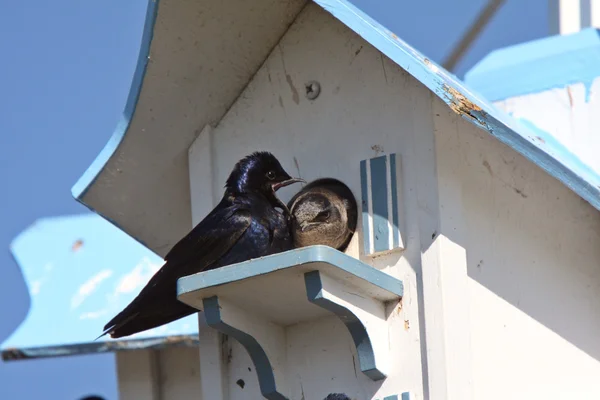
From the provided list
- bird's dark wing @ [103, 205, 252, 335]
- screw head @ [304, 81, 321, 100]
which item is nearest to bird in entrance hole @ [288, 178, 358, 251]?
bird's dark wing @ [103, 205, 252, 335]

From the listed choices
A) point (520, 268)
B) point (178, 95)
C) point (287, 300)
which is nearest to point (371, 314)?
point (287, 300)

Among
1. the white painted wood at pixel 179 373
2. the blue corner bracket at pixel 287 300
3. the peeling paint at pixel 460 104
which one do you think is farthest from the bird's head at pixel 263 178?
the white painted wood at pixel 179 373

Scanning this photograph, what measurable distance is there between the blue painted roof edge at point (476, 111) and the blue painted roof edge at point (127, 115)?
1.95ft

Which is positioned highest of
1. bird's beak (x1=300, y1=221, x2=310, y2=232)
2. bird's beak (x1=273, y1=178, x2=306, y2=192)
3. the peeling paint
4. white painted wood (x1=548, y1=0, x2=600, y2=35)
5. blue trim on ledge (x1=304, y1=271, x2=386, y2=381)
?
white painted wood (x1=548, y1=0, x2=600, y2=35)

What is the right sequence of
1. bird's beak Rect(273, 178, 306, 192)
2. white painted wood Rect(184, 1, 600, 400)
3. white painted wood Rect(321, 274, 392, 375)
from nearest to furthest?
white painted wood Rect(321, 274, 392, 375), white painted wood Rect(184, 1, 600, 400), bird's beak Rect(273, 178, 306, 192)

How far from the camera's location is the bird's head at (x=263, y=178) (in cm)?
513

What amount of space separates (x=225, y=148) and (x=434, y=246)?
0.86 m

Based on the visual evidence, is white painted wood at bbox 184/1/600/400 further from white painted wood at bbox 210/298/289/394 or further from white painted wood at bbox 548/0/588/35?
white painted wood at bbox 548/0/588/35

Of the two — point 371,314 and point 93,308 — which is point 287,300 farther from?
point 93,308

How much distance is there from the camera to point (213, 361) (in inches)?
205

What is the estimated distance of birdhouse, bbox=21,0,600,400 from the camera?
4738mm

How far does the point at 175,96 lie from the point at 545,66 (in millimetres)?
1436

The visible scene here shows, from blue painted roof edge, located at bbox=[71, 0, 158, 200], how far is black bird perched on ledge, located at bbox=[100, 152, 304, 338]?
0.43 m

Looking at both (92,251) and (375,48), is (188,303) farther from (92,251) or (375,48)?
(92,251)
